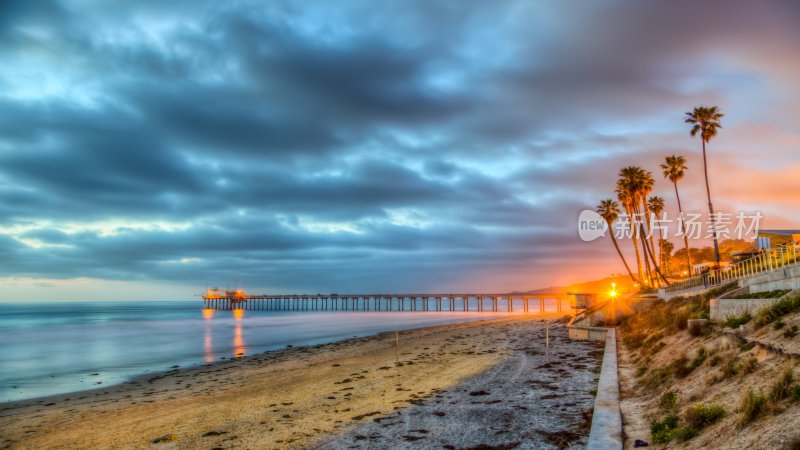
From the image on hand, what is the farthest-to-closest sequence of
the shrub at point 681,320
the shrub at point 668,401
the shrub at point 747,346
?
the shrub at point 681,320 < the shrub at point 747,346 < the shrub at point 668,401

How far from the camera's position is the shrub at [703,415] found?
698 cm

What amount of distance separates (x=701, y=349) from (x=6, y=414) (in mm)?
23660

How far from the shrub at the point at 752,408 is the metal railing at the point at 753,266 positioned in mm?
15179

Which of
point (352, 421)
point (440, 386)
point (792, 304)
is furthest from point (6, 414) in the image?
point (792, 304)

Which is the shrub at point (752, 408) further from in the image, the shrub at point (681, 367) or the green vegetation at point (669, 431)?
the shrub at point (681, 367)

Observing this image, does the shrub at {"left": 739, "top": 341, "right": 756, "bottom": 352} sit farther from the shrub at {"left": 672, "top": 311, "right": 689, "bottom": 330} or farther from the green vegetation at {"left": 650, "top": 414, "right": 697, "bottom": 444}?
the shrub at {"left": 672, "top": 311, "right": 689, "bottom": 330}

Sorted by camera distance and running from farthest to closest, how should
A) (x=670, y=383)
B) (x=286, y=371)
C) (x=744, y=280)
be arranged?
1. (x=286, y=371)
2. (x=744, y=280)
3. (x=670, y=383)

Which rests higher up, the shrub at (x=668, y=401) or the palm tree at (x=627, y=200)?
the palm tree at (x=627, y=200)

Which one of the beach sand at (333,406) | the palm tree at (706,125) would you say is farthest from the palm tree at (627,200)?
the beach sand at (333,406)

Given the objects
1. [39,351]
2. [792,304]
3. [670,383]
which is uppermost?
[792,304]

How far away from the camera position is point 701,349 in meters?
11.3

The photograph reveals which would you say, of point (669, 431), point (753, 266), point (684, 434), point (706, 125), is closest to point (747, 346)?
point (669, 431)

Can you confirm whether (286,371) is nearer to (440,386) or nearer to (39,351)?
(440,386)

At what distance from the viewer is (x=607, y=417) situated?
9.34 metres
